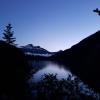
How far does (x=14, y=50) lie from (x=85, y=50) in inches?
382

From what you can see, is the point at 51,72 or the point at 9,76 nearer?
the point at 9,76

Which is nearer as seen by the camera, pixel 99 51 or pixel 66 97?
pixel 66 97

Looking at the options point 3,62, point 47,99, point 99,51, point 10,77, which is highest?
point 99,51

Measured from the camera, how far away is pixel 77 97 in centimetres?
1091

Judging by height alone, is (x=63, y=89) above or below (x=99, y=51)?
below

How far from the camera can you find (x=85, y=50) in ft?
70.2

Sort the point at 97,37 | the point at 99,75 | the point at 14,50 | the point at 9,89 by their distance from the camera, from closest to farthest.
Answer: the point at 9,89
the point at 14,50
the point at 97,37
the point at 99,75

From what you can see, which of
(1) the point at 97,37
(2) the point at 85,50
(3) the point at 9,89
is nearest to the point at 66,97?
(3) the point at 9,89

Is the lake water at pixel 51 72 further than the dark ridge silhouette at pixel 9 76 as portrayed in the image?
Yes

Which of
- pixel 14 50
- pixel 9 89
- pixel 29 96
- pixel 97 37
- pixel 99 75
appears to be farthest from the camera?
pixel 99 75

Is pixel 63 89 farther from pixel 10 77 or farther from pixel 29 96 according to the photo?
pixel 10 77

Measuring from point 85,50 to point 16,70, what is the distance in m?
10.1

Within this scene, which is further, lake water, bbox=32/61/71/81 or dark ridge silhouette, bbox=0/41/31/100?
lake water, bbox=32/61/71/81

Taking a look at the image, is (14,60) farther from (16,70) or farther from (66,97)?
(66,97)
